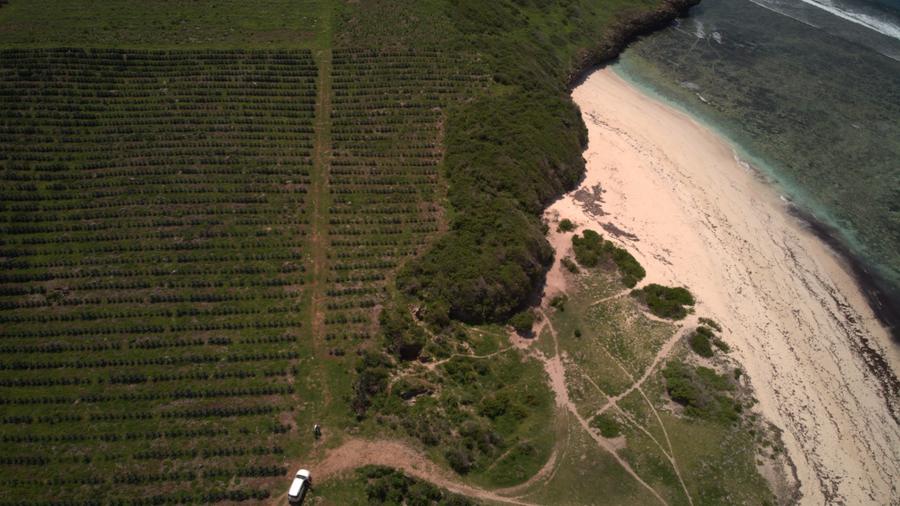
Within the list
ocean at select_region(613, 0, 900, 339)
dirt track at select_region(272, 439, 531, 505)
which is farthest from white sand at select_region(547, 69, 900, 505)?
dirt track at select_region(272, 439, 531, 505)

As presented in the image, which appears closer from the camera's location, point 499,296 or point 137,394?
point 137,394

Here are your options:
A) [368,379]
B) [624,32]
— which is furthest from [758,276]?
[624,32]

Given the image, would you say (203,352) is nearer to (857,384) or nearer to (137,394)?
(137,394)

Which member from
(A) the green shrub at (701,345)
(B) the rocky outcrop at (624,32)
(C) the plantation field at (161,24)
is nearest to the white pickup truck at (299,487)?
(A) the green shrub at (701,345)

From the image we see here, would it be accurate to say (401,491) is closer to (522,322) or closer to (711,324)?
(522,322)

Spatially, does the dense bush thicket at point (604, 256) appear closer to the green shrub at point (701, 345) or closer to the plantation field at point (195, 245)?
the green shrub at point (701, 345)

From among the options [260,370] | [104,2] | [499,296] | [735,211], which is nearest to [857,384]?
[735,211]
